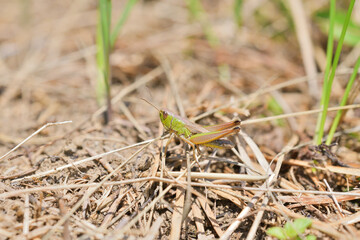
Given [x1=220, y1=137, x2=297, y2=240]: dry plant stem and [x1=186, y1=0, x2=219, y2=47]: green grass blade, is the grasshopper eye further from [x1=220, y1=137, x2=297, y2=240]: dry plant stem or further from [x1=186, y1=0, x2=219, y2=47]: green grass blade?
[x1=186, y1=0, x2=219, y2=47]: green grass blade

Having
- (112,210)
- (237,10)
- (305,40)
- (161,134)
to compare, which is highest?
(237,10)

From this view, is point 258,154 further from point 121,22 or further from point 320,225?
point 121,22

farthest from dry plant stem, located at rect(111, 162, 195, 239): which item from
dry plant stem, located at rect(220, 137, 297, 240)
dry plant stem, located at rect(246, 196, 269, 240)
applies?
dry plant stem, located at rect(246, 196, 269, 240)

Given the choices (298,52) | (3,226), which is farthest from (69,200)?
(298,52)

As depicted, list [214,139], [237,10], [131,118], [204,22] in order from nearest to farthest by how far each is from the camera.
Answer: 1. [214,139]
2. [131,118]
3. [237,10]
4. [204,22]

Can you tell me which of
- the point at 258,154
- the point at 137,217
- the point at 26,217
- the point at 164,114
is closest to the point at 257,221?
the point at 258,154

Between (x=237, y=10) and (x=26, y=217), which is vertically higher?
(x=237, y=10)
